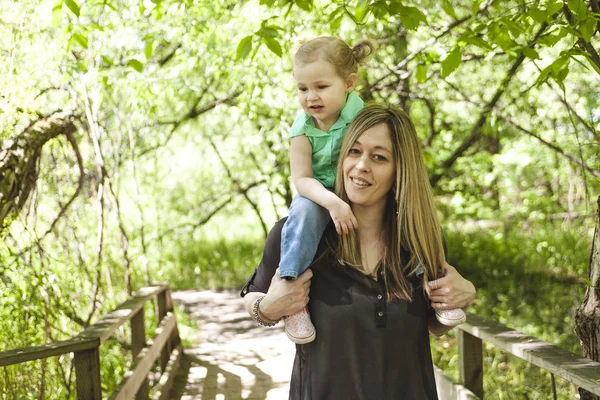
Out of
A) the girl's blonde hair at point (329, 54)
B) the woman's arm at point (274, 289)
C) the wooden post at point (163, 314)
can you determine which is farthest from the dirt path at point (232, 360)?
the girl's blonde hair at point (329, 54)

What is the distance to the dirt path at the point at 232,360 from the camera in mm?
5234

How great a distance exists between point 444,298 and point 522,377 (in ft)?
12.6

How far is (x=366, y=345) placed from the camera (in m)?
2.03

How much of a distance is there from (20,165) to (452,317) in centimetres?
251

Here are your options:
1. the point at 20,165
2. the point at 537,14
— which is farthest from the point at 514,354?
the point at 20,165

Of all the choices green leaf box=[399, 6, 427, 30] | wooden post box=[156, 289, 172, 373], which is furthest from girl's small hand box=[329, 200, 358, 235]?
wooden post box=[156, 289, 172, 373]

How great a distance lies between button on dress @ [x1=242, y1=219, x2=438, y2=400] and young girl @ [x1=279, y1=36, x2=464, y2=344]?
0.72 feet

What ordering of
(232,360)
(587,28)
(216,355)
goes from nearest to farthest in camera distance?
1. (587,28)
2. (232,360)
3. (216,355)

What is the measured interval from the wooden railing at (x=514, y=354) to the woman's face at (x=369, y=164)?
0.97 meters

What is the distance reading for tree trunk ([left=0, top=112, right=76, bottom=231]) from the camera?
11.1ft

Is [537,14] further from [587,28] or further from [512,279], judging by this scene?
[512,279]

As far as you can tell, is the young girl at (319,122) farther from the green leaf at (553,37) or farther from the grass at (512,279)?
the grass at (512,279)

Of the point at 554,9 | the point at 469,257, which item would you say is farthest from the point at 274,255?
the point at 469,257

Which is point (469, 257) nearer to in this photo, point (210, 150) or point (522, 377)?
point (522, 377)
